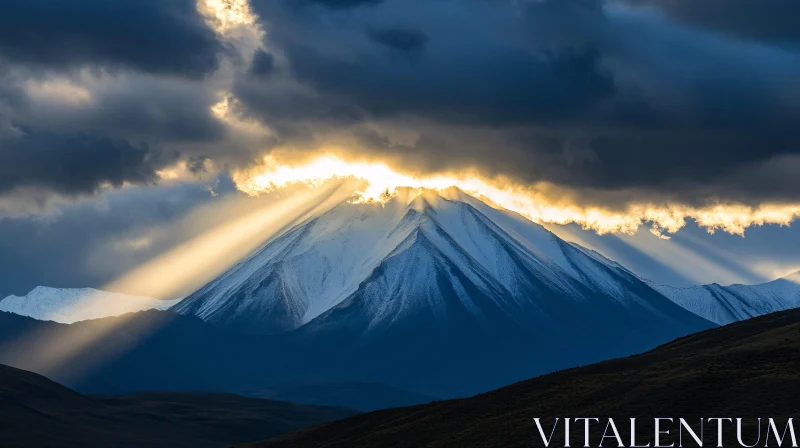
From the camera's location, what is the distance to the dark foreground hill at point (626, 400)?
317 ft

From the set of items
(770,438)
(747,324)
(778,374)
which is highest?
(747,324)

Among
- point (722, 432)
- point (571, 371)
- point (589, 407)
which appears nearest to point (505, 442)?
point (589, 407)

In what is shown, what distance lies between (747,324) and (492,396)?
42.4m

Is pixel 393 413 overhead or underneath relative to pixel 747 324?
underneath

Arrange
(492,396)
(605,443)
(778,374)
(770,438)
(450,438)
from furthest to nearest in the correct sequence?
(492,396) < (450,438) < (778,374) < (605,443) < (770,438)

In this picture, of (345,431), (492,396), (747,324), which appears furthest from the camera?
(747,324)

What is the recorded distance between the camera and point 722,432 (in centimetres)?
8869

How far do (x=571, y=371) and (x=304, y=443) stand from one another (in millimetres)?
34931

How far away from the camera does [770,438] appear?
84.2m

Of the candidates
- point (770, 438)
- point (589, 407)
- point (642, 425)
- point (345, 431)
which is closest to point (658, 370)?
point (589, 407)

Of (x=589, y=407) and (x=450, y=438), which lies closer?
(x=589, y=407)

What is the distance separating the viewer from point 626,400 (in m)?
105

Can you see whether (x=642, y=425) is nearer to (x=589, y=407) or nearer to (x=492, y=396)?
(x=589, y=407)

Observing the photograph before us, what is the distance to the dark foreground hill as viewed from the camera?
96625 millimetres
